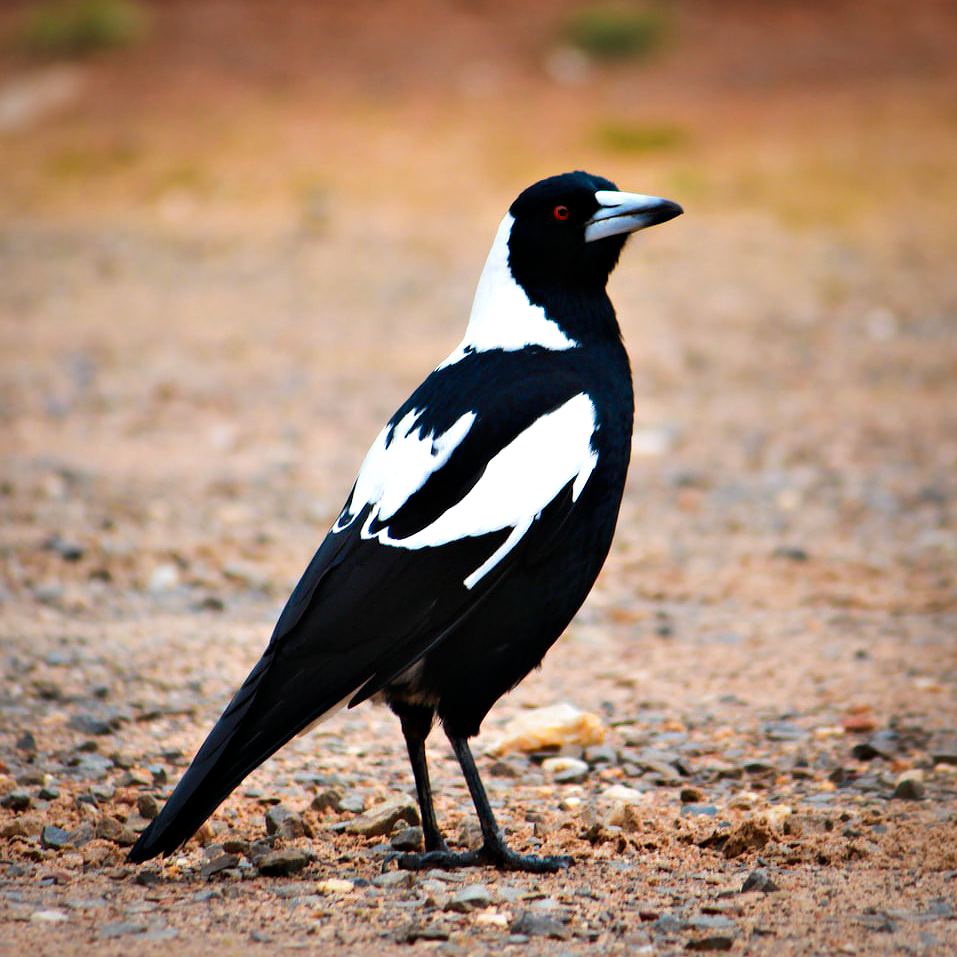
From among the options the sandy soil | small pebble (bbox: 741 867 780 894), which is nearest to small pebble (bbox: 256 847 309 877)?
the sandy soil

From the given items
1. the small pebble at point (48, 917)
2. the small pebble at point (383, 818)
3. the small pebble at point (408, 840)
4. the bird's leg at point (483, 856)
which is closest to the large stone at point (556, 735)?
the small pebble at point (383, 818)

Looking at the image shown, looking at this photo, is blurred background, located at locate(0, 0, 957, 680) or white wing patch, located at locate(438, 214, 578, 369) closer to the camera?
white wing patch, located at locate(438, 214, 578, 369)

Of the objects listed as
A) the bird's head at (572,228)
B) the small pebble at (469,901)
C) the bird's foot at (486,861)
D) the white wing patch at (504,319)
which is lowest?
the bird's foot at (486,861)

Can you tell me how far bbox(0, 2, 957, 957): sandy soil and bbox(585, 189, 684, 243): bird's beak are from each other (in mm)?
1164

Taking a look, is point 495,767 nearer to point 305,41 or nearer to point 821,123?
point 821,123

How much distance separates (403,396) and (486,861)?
4.85 meters

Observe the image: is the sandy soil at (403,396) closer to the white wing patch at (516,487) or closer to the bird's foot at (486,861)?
the bird's foot at (486,861)

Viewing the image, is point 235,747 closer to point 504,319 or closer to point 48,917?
point 48,917

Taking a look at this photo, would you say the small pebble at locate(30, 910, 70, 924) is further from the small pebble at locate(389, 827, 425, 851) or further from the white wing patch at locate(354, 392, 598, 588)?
the white wing patch at locate(354, 392, 598, 588)

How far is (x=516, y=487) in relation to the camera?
260 cm

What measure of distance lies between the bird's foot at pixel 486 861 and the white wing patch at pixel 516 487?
494 mm

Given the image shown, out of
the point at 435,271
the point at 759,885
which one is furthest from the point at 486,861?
the point at 435,271

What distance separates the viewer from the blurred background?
5277 mm

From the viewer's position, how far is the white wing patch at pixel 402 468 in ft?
8.59
